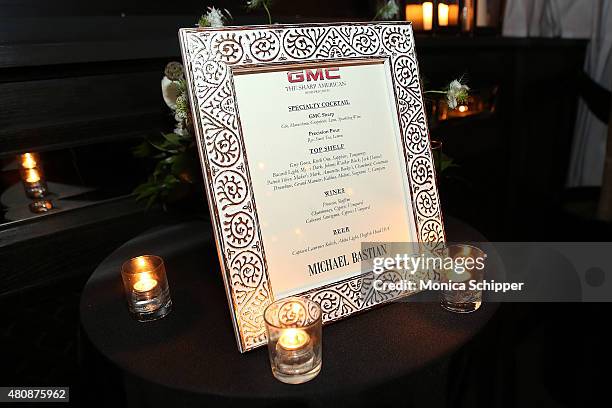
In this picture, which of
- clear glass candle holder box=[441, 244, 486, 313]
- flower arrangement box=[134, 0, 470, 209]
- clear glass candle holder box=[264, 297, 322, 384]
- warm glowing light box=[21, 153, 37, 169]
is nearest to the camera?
clear glass candle holder box=[264, 297, 322, 384]

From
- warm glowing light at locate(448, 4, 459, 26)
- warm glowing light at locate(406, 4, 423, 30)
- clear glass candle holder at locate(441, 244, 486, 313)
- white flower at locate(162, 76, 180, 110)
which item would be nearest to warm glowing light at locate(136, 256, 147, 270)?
white flower at locate(162, 76, 180, 110)

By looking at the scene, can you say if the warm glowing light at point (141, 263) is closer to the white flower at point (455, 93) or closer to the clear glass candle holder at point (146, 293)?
the clear glass candle holder at point (146, 293)

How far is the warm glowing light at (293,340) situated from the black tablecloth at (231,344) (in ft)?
0.14

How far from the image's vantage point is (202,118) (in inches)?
21.5

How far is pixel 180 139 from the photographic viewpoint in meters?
0.95

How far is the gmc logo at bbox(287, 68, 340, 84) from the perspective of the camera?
24.0 inches

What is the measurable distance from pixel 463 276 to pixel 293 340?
0.30 metres

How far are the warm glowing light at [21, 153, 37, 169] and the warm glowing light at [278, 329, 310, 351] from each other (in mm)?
793

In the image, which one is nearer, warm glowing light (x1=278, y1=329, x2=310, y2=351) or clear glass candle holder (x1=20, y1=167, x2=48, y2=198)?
warm glowing light (x1=278, y1=329, x2=310, y2=351)

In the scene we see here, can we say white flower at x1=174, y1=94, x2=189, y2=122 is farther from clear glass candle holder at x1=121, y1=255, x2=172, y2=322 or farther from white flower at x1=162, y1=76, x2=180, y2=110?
clear glass candle holder at x1=121, y1=255, x2=172, y2=322

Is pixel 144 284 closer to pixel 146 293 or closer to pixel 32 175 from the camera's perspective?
pixel 146 293

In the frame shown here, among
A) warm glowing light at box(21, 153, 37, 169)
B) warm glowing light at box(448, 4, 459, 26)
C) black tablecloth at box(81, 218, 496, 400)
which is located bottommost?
black tablecloth at box(81, 218, 496, 400)

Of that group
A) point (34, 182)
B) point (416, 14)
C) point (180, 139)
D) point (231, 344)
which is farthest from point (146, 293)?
point (416, 14)

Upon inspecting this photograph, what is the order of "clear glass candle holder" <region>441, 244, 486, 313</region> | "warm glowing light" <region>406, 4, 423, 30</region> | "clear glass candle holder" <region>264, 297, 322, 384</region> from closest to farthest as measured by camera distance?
"clear glass candle holder" <region>264, 297, 322, 384</region>
"clear glass candle holder" <region>441, 244, 486, 313</region>
"warm glowing light" <region>406, 4, 423, 30</region>
